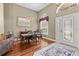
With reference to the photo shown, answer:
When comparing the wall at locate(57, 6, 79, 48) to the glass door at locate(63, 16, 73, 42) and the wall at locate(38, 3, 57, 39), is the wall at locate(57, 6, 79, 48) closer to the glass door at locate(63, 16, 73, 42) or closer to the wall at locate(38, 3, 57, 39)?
the glass door at locate(63, 16, 73, 42)

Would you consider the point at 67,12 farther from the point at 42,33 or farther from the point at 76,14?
the point at 42,33

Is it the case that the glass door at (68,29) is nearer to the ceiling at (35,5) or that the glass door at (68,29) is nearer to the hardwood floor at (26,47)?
the hardwood floor at (26,47)

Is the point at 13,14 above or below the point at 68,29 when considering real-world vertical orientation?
above

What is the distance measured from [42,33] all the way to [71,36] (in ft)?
1.65

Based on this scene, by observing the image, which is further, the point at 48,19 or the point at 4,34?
the point at 48,19

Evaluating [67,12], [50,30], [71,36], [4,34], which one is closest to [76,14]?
[67,12]

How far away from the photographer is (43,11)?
6.33ft

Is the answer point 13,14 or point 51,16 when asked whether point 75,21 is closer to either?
point 51,16

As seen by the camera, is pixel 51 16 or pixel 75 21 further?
pixel 51 16

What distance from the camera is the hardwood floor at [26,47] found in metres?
1.82

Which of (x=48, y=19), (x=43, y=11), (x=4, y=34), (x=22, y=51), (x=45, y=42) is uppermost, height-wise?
(x=43, y=11)

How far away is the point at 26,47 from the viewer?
6.07 ft

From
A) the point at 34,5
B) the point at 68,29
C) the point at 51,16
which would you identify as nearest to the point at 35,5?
the point at 34,5

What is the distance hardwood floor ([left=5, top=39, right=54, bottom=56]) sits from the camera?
1818 mm
